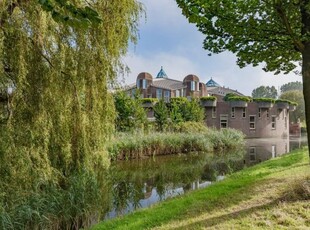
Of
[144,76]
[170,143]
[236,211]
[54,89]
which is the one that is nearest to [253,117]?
[144,76]

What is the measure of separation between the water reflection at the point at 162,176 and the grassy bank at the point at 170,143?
628 mm

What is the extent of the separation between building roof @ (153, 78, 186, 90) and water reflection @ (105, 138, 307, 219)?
1778 cm

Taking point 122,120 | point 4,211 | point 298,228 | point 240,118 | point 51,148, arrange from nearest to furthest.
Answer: point 298,228
point 4,211
point 51,148
point 122,120
point 240,118

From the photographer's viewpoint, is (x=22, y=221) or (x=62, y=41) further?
(x=62, y=41)

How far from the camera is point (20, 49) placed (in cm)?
448

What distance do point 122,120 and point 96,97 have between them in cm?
1091

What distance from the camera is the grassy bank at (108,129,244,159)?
12997mm

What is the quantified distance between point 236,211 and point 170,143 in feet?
35.1

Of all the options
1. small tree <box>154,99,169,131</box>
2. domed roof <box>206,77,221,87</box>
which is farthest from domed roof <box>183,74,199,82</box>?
small tree <box>154,99,169,131</box>

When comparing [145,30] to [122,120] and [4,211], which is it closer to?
[4,211]

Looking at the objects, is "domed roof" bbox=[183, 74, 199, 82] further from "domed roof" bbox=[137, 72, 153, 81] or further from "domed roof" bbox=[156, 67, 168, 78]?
"domed roof" bbox=[156, 67, 168, 78]

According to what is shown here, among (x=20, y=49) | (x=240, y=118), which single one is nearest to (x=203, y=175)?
(x=20, y=49)

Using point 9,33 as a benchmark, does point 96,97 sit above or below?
below

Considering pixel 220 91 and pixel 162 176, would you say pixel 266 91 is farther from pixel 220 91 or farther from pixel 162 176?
pixel 162 176
